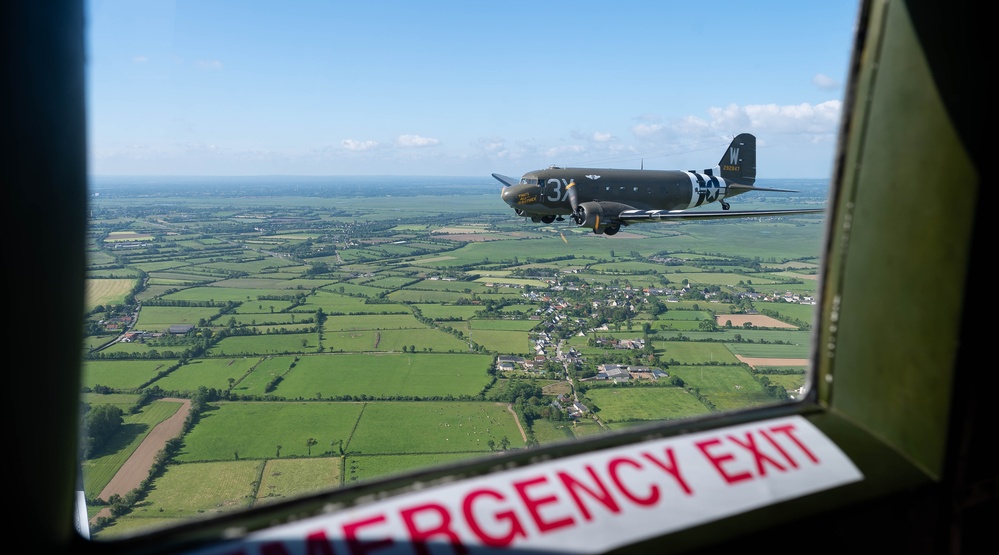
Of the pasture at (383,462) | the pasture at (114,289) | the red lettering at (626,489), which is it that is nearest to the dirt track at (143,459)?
the pasture at (383,462)

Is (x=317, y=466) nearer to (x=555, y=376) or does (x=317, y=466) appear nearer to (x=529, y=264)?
(x=555, y=376)

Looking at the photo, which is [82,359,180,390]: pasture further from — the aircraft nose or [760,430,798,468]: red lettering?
[760,430,798,468]: red lettering

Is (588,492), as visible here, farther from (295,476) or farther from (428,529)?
(295,476)

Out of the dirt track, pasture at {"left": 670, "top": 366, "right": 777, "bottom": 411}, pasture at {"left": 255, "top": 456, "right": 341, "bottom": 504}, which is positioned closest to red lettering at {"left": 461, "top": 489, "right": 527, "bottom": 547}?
the dirt track

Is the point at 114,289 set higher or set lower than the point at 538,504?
lower

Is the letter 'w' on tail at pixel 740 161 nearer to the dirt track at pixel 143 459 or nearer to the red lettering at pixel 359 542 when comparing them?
the dirt track at pixel 143 459

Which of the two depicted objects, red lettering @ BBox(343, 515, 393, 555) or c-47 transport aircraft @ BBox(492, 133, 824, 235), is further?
c-47 transport aircraft @ BBox(492, 133, 824, 235)

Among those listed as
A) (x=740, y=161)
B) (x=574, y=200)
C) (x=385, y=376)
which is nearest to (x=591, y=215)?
(x=574, y=200)
